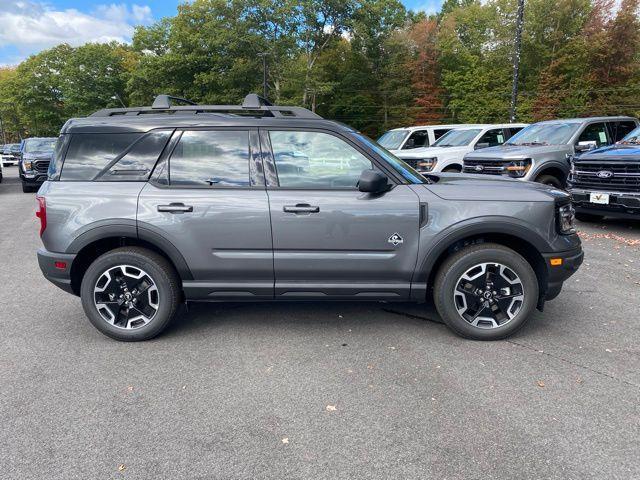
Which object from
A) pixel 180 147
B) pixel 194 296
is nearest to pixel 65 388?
pixel 194 296

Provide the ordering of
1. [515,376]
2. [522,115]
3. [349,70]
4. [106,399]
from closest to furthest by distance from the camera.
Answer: [106,399], [515,376], [522,115], [349,70]

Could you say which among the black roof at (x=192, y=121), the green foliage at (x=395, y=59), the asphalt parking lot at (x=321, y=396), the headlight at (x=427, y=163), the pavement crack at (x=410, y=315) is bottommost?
the pavement crack at (x=410, y=315)

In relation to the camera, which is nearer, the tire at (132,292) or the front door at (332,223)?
the front door at (332,223)

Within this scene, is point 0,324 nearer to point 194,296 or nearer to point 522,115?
point 194,296

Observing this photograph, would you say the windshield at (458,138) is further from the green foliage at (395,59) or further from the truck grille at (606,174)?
the green foliage at (395,59)

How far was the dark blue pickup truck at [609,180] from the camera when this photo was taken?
7.70m

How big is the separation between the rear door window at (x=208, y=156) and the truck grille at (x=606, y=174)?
6714 millimetres

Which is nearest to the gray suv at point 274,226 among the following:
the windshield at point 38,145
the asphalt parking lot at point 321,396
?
the asphalt parking lot at point 321,396

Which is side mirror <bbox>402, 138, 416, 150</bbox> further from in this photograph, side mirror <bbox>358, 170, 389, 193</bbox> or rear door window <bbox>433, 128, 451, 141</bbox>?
side mirror <bbox>358, 170, 389, 193</bbox>

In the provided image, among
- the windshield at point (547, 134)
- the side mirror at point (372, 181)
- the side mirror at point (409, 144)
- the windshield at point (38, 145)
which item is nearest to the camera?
the side mirror at point (372, 181)

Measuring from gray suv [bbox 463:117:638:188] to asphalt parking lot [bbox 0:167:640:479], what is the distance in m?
5.29

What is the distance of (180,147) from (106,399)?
1983 mm

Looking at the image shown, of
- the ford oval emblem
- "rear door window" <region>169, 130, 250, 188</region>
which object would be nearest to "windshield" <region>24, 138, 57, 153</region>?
"rear door window" <region>169, 130, 250, 188</region>

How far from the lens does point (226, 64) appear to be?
46594 millimetres
